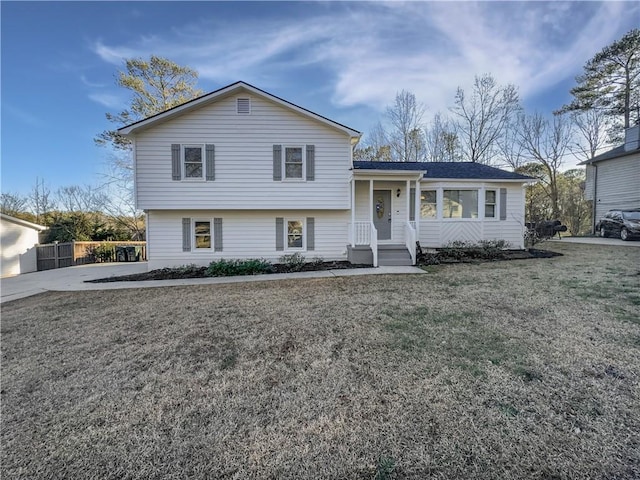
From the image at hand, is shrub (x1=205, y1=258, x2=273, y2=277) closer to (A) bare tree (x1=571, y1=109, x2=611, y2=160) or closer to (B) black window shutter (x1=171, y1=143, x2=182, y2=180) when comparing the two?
(B) black window shutter (x1=171, y1=143, x2=182, y2=180)

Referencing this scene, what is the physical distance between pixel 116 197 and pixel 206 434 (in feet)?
80.7

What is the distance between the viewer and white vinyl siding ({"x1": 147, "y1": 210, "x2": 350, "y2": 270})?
10875mm

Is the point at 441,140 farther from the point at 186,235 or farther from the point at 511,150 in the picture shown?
the point at 186,235

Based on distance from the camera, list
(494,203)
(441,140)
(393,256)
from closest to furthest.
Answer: (393,256)
(494,203)
(441,140)

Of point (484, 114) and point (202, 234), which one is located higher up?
point (484, 114)

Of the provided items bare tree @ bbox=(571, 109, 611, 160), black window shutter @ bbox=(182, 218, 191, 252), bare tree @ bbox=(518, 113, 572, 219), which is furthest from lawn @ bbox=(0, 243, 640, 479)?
bare tree @ bbox=(571, 109, 611, 160)

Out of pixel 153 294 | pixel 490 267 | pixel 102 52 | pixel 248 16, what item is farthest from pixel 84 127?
pixel 490 267

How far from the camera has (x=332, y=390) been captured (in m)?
2.86

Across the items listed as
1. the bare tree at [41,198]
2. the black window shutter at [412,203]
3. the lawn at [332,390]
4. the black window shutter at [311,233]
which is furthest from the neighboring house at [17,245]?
the black window shutter at [412,203]

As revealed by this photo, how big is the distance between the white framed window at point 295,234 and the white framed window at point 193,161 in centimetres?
374

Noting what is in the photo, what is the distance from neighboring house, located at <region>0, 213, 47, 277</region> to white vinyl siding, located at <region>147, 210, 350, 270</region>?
7.49 metres

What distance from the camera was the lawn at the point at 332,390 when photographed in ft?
6.64

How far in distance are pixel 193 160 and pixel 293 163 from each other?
12.1ft

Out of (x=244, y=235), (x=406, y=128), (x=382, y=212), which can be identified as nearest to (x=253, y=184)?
(x=244, y=235)
